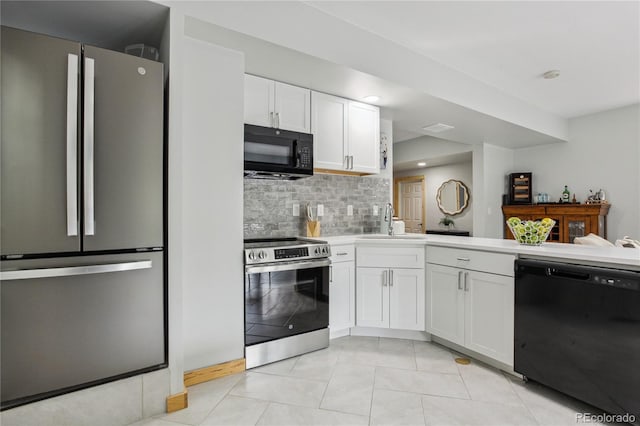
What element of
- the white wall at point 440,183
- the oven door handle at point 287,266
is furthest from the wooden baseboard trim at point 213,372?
the white wall at point 440,183

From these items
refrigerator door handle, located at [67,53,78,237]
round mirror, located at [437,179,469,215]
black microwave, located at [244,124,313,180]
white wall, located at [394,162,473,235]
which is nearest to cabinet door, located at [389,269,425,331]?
black microwave, located at [244,124,313,180]

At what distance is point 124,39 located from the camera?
2.14 metres

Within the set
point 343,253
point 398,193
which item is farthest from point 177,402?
point 398,193

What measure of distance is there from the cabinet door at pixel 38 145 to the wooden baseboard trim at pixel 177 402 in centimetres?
98

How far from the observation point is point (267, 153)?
8.64 ft

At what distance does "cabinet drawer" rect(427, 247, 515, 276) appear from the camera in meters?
2.21

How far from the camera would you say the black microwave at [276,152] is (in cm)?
256

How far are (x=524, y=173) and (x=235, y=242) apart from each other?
16.9 ft

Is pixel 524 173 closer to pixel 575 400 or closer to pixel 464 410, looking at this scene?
pixel 575 400

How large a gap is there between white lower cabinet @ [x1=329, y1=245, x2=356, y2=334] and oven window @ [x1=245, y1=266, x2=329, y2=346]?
142 mm

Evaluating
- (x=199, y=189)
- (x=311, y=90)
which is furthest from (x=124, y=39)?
(x=311, y=90)

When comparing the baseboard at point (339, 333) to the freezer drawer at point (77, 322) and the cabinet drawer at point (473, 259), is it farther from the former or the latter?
the freezer drawer at point (77, 322)

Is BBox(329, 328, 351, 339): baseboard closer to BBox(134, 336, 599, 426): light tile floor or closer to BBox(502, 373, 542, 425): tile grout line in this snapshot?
BBox(134, 336, 599, 426): light tile floor

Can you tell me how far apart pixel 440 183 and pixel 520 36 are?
483 centimetres
